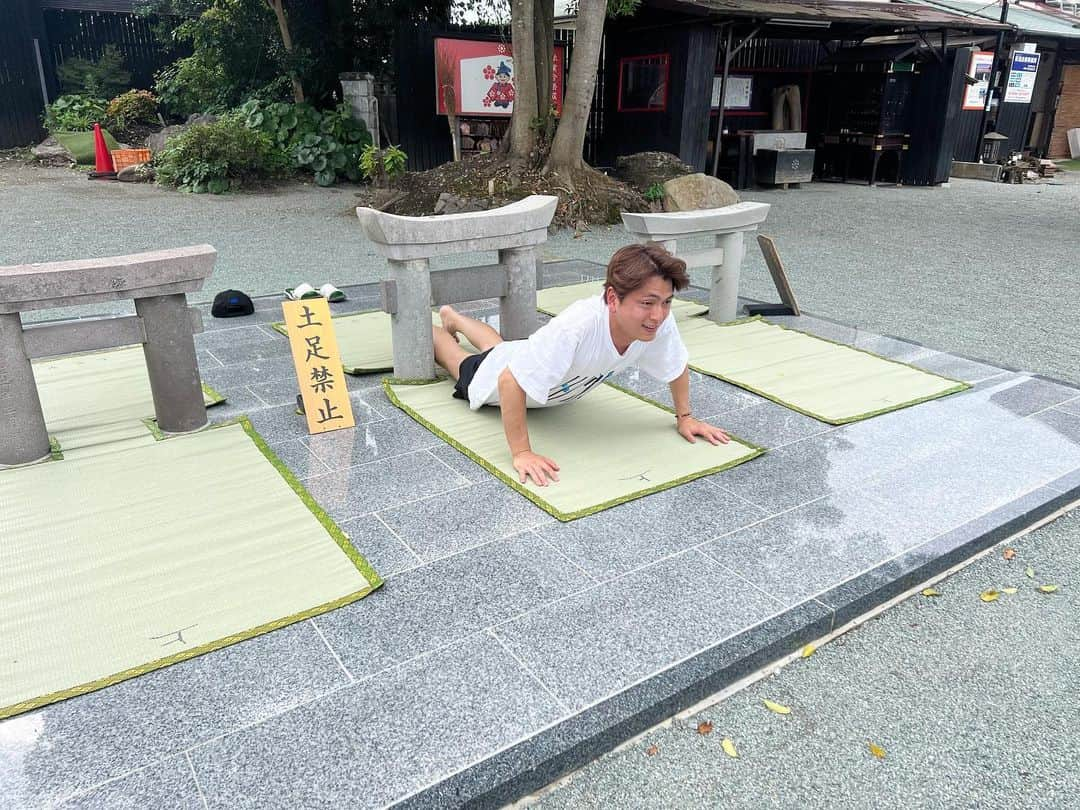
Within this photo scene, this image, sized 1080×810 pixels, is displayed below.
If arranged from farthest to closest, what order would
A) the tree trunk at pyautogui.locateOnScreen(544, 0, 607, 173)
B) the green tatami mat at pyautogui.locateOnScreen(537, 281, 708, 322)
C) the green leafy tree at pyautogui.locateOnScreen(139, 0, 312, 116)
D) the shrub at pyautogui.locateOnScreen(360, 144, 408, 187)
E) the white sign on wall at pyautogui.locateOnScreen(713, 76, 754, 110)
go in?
1. the white sign on wall at pyautogui.locateOnScreen(713, 76, 754, 110)
2. the green leafy tree at pyautogui.locateOnScreen(139, 0, 312, 116)
3. the shrub at pyautogui.locateOnScreen(360, 144, 408, 187)
4. the tree trunk at pyautogui.locateOnScreen(544, 0, 607, 173)
5. the green tatami mat at pyautogui.locateOnScreen(537, 281, 708, 322)

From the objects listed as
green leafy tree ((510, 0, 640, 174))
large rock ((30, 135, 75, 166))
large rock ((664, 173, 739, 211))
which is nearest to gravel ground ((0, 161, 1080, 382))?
large rock ((30, 135, 75, 166))

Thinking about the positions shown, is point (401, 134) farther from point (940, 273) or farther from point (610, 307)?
point (610, 307)

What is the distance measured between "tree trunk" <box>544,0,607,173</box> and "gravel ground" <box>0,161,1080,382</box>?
120 centimetres

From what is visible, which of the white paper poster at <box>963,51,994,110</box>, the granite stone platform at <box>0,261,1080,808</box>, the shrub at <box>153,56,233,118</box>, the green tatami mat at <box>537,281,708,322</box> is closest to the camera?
the granite stone platform at <box>0,261,1080,808</box>

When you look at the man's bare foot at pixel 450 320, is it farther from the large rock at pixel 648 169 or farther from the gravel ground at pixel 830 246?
the large rock at pixel 648 169

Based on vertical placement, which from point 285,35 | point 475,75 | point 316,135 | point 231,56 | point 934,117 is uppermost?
point 285,35

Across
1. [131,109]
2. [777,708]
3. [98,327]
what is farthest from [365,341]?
[131,109]

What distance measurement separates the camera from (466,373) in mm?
3918

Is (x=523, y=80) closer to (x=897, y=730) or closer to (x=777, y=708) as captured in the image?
(x=777, y=708)

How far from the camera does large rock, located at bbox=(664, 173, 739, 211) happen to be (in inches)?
408

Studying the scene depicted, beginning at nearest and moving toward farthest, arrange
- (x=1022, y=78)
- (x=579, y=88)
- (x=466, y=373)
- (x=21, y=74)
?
(x=466, y=373), (x=579, y=88), (x=21, y=74), (x=1022, y=78)

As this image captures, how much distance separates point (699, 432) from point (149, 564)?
232cm

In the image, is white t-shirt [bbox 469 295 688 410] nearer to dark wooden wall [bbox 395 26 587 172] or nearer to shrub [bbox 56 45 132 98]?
dark wooden wall [bbox 395 26 587 172]

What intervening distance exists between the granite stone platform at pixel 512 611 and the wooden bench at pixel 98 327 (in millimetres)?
413
